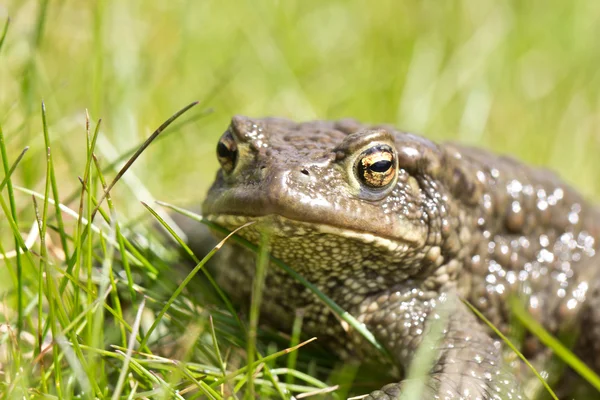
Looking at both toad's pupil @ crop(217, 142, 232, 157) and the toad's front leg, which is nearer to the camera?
the toad's front leg

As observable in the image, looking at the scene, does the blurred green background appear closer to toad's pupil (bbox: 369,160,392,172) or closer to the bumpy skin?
the bumpy skin

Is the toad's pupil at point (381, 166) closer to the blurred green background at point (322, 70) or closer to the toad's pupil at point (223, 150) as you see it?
the toad's pupil at point (223, 150)

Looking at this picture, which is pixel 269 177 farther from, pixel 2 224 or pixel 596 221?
pixel 596 221

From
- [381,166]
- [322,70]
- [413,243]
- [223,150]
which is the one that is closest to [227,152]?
[223,150]

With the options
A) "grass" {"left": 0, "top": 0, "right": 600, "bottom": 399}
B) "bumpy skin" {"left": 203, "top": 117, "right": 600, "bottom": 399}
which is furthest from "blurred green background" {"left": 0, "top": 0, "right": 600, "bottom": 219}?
"bumpy skin" {"left": 203, "top": 117, "right": 600, "bottom": 399}

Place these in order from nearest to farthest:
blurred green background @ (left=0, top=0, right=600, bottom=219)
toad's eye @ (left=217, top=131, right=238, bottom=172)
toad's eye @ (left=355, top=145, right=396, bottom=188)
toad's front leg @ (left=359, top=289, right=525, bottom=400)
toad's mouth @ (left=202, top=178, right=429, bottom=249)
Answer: toad's mouth @ (left=202, top=178, right=429, bottom=249) < toad's front leg @ (left=359, top=289, right=525, bottom=400) < toad's eye @ (left=355, top=145, right=396, bottom=188) < toad's eye @ (left=217, top=131, right=238, bottom=172) < blurred green background @ (left=0, top=0, right=600, bottom=219)

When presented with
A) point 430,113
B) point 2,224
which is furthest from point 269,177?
point 430,113

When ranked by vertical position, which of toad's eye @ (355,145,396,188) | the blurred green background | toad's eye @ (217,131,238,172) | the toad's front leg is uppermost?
the blurred green background
